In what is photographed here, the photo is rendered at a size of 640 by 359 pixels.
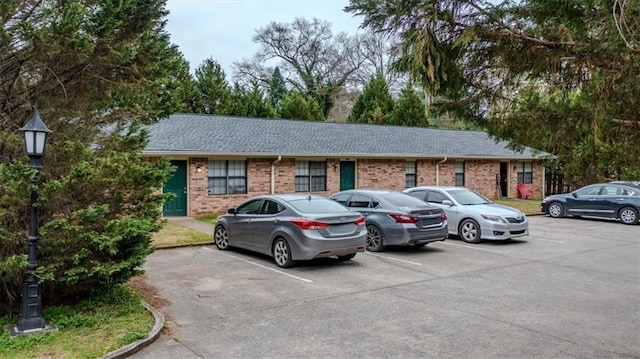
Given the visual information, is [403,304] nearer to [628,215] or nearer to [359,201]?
[359,201]

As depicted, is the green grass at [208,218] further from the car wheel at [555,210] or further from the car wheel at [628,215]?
the car wheel at [628,215]

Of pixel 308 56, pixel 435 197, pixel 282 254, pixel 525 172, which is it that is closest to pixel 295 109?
pixel 308 56

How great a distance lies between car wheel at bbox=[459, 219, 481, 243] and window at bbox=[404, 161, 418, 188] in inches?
371

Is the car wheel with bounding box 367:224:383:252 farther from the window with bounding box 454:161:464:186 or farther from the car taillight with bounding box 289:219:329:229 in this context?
the window with bounding box 454:161:464:186

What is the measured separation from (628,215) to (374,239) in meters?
11.5

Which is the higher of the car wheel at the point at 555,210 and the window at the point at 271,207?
the window at the point at 271,207

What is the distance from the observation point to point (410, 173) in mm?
22422

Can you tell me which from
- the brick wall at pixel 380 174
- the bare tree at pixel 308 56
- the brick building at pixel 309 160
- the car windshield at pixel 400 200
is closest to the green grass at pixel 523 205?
the brick building at pixel 309 160

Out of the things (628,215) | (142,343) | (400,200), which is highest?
(400,200)

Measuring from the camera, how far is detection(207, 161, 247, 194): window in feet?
56.6

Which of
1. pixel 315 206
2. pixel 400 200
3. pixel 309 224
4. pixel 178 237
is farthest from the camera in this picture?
pixel 178 237

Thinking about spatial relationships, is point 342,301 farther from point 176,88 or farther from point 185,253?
point 185,253

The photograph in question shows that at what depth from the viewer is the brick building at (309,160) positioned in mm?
16766

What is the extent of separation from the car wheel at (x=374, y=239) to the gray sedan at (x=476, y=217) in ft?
10.2
